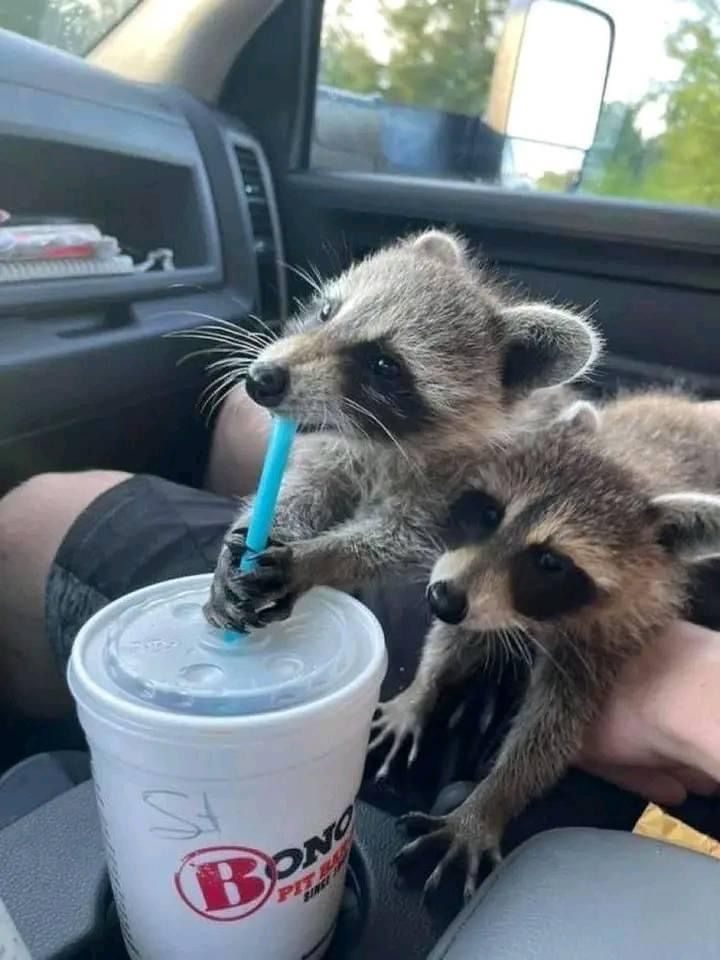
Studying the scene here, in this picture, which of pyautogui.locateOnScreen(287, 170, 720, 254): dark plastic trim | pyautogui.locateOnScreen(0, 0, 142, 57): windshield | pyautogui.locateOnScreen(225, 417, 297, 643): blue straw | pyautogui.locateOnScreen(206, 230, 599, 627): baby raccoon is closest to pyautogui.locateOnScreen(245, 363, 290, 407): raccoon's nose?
pyautogui.locateOnScreen(206, 230, 599, 627): baby raccoon

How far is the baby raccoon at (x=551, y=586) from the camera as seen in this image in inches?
59.4

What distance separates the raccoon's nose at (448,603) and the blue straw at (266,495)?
310 mm

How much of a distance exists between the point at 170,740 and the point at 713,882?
0.51 meters

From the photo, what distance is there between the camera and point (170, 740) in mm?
943

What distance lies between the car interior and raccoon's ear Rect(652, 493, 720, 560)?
1.23 ft

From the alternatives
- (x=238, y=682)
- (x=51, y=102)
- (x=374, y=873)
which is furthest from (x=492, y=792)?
(x=51, y=102)

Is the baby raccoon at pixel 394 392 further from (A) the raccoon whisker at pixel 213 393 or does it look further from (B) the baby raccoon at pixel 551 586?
(A) the raccoon whisker at pixel 213 393

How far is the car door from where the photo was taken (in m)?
2.69

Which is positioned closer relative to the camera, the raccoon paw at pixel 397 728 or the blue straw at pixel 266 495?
the blue straw at pixel 266 495

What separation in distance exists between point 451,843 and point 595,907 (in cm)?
43

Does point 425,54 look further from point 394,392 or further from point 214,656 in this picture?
point 214,656

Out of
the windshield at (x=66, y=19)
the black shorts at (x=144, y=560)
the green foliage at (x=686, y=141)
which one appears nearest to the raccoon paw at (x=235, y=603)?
the black shorts at (x=144, y=560)

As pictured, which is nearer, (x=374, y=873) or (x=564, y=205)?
(x=374, y=873)

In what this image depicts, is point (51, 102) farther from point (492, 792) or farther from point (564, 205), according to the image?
point (492, 792)
